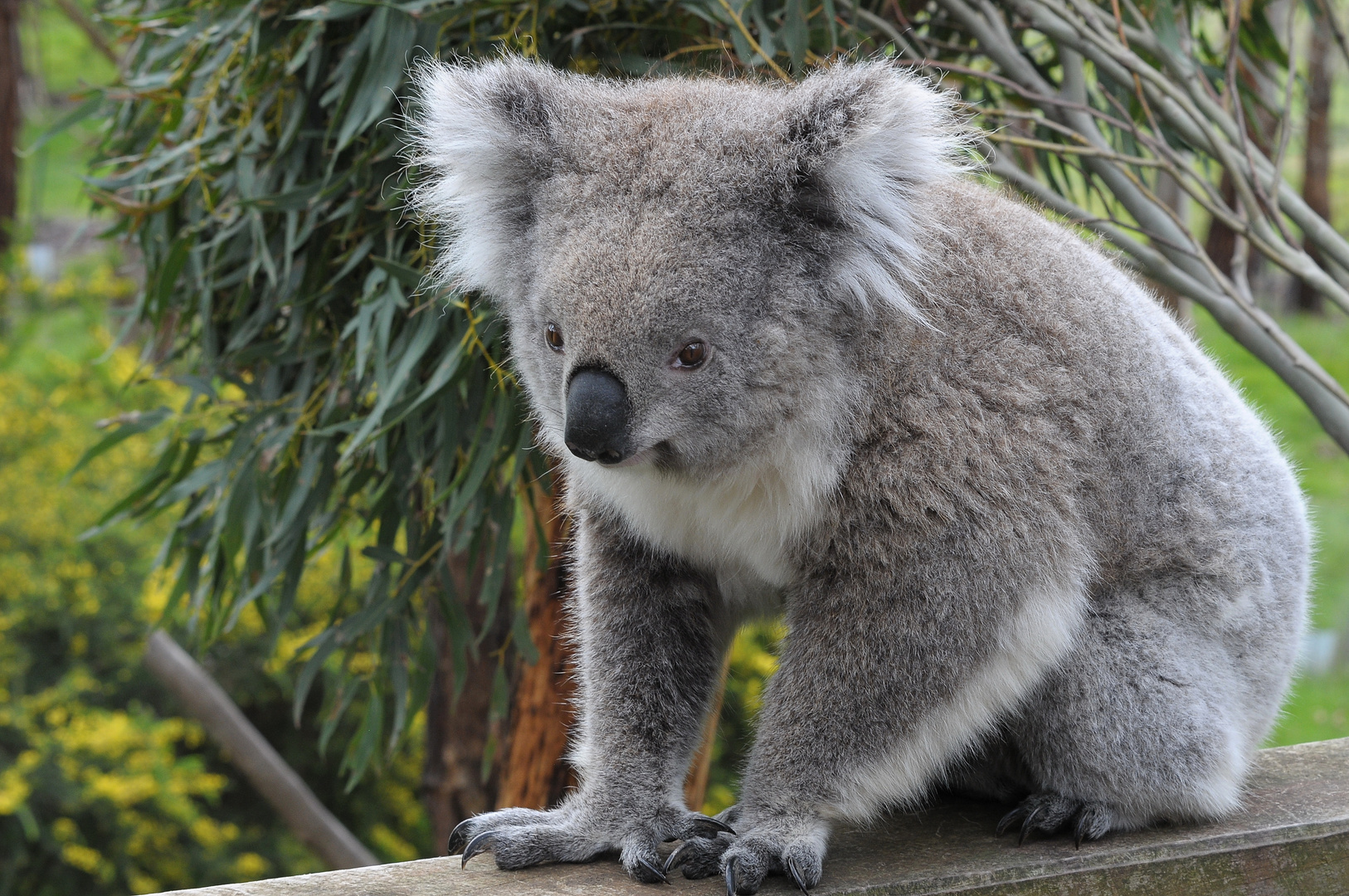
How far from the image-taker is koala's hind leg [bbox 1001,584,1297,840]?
167 cm

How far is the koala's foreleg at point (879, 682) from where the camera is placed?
5.06 feet

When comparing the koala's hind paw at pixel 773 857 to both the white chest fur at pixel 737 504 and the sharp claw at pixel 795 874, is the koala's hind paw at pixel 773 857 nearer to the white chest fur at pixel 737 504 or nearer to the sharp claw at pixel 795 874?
the sharp claw at pixel 795 874

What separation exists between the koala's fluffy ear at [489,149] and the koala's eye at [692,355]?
0.34 metres

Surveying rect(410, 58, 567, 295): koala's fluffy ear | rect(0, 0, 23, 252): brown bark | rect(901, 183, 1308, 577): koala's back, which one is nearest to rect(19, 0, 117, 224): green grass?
rect(0, 0, 23, 252): brown bark

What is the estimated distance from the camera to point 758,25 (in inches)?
83.8

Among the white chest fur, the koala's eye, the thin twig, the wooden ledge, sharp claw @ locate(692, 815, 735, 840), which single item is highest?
the thin twig

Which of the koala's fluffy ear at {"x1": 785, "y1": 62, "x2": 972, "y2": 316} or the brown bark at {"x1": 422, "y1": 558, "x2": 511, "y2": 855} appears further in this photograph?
the brown bark at {"x1": 422, "y1": 558, "x2": 511, "y2": 855}

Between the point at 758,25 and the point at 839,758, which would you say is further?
the point at 758,25

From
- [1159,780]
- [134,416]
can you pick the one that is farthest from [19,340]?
[1159,780]

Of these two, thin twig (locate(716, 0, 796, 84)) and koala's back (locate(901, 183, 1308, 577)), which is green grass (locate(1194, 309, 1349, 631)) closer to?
koala's back (locate(901, 183, 1308, 577))

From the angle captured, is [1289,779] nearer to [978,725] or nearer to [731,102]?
[978,725]

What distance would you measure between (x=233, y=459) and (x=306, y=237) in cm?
48

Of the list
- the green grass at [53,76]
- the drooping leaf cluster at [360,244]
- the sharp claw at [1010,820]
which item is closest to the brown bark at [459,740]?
the drooping leaf cluster at [360,244]

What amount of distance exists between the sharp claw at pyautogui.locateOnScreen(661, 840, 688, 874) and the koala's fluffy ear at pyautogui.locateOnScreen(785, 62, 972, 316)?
0.76m
